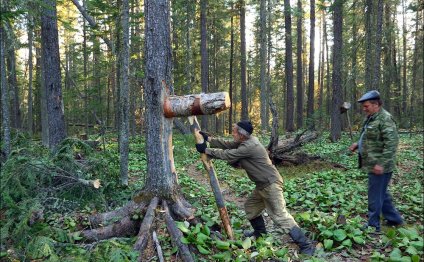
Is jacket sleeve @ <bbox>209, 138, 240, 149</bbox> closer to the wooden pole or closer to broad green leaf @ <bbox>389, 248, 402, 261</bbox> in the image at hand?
the wooden pole

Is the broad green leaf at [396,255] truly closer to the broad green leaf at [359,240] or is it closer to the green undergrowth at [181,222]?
the green undergrowth at [181,222]

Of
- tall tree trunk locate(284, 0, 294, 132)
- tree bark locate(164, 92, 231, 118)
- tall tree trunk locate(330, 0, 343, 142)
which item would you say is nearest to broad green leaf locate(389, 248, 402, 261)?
tree bark locate(164, 92, 231, 118)

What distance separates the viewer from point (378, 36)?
44.4ft

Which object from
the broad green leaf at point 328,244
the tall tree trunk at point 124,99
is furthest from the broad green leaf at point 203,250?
the tall tree trunk at point 124,99

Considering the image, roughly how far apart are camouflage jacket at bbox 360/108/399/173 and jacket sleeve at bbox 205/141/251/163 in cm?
210

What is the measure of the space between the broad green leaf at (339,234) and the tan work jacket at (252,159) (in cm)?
129

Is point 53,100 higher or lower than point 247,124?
higher

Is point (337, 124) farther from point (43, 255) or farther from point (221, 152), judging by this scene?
point (43, 255)

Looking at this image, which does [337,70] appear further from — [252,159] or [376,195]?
[252,159]

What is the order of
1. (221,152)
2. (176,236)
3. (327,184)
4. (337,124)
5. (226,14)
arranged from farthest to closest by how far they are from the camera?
(226,14), (337,124), (327,184), (221,152), (176,236)

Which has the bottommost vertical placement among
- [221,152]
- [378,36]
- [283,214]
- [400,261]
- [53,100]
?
[400,261]

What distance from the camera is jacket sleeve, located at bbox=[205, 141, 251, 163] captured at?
5277mm

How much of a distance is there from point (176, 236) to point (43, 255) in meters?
1.81

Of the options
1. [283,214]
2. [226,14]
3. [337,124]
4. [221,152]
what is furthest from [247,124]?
[226,14]
